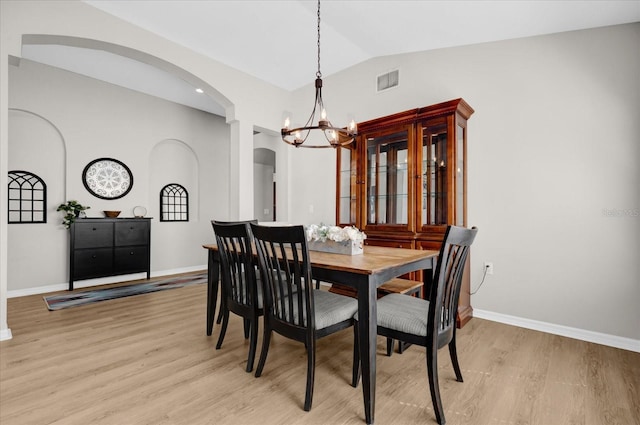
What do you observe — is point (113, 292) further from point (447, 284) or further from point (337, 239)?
point (447, 284)

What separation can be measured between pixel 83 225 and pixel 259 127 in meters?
2.78

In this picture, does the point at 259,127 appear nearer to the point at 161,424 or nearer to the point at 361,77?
the point at 361,77

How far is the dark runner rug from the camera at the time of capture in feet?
12.4

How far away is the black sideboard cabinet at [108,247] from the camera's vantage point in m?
4.35

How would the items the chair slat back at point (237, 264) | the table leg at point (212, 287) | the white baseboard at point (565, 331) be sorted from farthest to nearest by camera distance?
the table leg at point (212, 287) → the white baseboard at point (565, 331) → the chair slat back at point (237, 264)

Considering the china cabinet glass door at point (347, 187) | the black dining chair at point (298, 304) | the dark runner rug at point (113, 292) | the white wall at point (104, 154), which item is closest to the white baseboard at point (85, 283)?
the white wall at point (104, 154)

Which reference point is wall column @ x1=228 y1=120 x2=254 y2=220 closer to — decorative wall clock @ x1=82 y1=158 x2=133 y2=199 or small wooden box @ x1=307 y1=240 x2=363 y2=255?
decorative wall clock @ x1=82 y1=158 x2=133 y2=199

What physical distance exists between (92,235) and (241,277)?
3.46 meters

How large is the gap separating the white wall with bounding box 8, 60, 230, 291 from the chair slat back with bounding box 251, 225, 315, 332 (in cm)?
408

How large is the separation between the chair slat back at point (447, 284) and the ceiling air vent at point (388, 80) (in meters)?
→ 2.73

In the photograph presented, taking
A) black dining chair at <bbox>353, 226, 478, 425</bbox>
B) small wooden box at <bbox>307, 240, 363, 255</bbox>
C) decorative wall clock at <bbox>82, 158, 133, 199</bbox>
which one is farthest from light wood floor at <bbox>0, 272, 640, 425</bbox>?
decorative wall clock at <bbox>82, 158, 133, 199</bbox>

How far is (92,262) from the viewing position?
448cm

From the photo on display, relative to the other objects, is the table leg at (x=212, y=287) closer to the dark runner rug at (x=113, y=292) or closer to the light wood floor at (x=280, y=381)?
the light wood floor at (x=280, y=381)

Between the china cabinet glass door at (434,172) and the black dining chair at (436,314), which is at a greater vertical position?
the china cabinet glass door at (434,172)
